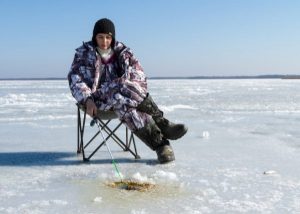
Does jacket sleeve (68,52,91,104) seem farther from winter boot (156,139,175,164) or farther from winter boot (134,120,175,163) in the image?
winter boot (156,139,175,164)

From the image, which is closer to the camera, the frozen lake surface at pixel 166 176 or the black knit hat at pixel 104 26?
the frozen lake surface at pixel 166 176

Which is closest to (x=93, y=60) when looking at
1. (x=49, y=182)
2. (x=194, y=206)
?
(x=49, y=182)

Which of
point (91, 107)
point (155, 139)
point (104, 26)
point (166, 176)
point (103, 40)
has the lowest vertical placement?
point (166, 176)

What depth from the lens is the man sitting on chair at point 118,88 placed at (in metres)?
4.02

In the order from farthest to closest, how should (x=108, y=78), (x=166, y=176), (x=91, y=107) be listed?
(x=108, y=78) → (x=91, y=107) → (x=166, y=176)

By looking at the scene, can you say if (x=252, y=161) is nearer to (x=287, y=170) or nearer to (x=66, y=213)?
(x=287, y=170)

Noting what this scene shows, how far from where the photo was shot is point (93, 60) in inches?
168

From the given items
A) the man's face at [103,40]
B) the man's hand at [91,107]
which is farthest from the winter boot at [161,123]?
the man's face at [103,40]

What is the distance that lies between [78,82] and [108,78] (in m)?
0.38

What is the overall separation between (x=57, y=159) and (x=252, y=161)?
184cm

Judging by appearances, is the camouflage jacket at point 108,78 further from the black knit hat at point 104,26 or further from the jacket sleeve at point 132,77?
the black knit hat at point 104,26


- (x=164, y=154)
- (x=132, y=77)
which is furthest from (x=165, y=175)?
(x=132, y=77)

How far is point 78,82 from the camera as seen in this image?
4137 millimetres

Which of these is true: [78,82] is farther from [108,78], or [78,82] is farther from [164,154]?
[164,154]
